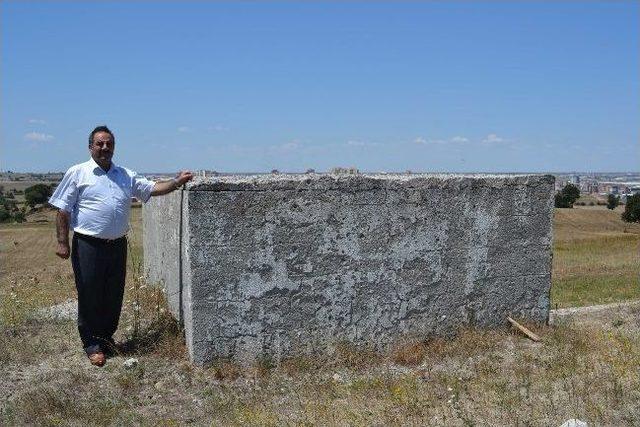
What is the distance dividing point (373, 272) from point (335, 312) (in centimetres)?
52

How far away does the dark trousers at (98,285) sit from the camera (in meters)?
5.54

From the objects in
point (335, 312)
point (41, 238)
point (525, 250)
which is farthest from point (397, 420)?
point (41, 238)

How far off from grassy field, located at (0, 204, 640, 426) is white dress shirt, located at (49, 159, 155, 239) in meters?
1.19

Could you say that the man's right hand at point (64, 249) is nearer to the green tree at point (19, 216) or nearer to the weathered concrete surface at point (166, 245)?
the weathered concrete surface at point (166, 245)

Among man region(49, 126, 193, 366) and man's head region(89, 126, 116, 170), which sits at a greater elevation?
man's head region(89, 126, 116, 170)

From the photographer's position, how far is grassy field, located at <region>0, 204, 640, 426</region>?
4621 mm

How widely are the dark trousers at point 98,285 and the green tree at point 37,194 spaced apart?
48.1 meters

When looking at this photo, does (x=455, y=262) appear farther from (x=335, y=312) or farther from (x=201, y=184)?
(x=201, y=184)

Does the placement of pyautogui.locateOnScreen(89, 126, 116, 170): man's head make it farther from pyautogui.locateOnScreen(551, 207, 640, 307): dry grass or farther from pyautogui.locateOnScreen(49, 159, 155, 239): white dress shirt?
pyautogui.locateOnScreen(551, 207, 640, 307): dry grass

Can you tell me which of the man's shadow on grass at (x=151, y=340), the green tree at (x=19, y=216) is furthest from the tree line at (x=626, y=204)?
the man's shadow on grass at (x=151, y=340)

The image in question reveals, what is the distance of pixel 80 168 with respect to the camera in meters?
5.47

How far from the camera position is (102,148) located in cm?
548

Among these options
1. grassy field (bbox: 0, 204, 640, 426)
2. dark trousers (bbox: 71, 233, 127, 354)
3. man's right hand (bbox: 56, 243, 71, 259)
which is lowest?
grassy field (bbox: 0, 204, 640, 426)

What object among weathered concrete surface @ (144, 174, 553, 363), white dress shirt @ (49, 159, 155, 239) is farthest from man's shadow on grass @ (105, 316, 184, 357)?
white dress shirt @ (49, 159, 155, 239)
